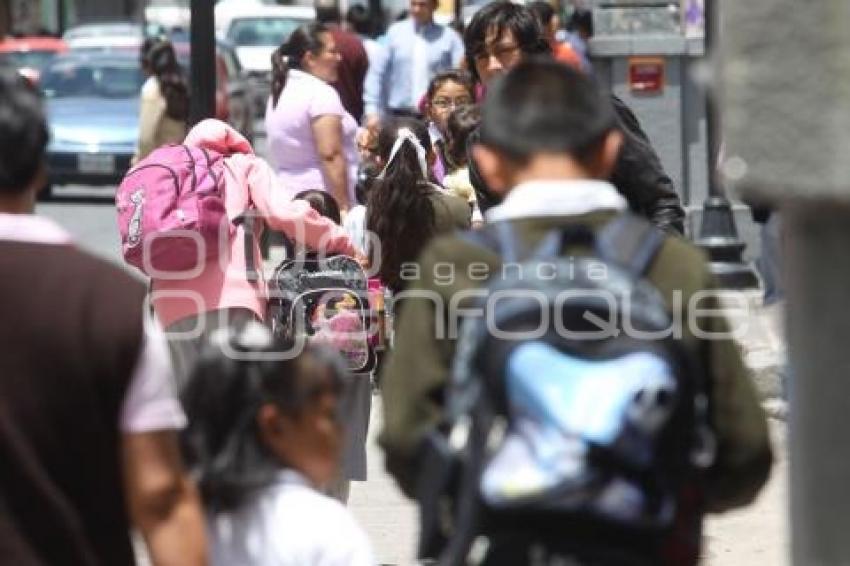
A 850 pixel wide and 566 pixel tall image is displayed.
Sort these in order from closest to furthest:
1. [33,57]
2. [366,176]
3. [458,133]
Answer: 1. [458,133]
2. [366,176]
3. [33,57]

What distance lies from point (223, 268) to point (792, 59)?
4124 millimetres

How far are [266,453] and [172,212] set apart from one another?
353 cm

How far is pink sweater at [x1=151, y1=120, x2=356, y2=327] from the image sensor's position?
7895 mm

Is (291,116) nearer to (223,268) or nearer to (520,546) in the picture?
(223,268)

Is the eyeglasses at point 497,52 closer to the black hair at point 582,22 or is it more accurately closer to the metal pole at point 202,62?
the metal pole at point 202,62

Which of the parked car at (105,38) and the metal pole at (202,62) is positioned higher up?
the metal pole at (202,62)

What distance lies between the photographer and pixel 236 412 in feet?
13.8

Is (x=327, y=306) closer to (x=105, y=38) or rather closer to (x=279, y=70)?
(x=279, y=70)

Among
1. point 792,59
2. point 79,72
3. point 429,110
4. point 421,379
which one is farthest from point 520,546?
point 79,72

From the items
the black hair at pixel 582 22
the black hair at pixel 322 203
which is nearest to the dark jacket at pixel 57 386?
the black hair at pixel 322 203

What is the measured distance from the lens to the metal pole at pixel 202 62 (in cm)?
1070

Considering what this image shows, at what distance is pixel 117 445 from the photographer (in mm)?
3924

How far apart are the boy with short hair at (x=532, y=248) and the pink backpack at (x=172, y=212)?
360 cm

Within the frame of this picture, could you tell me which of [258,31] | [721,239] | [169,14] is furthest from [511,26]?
[169,14]
